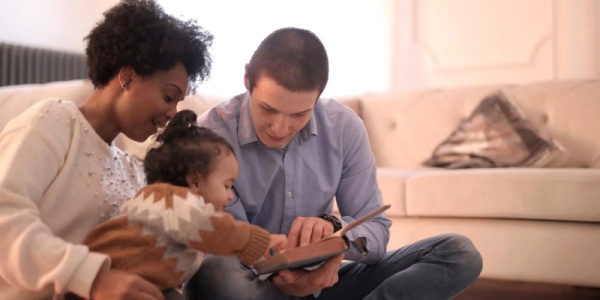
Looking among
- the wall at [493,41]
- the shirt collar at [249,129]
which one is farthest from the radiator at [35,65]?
the shirt collar at [249,129]

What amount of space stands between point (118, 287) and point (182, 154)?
0.81ft

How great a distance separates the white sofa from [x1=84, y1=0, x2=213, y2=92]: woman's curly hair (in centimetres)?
104

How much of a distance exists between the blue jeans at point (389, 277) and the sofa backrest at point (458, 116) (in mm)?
1267

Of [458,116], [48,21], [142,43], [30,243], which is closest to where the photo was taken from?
[30,243]

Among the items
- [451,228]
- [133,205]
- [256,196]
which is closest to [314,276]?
[256,196]

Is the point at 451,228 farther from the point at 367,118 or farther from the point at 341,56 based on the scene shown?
the point at 341,56

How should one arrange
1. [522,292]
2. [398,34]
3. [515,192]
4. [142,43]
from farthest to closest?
[398,34] < [522,292] < [515,192] < [142,43]

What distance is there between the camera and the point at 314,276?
1247 mm

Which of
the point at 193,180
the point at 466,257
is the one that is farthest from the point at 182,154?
the point at 466,257

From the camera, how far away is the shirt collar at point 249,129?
142cm

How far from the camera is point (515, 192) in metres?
2.15

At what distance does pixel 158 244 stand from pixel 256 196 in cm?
42

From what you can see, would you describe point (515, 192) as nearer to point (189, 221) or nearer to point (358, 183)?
point (358, 183)

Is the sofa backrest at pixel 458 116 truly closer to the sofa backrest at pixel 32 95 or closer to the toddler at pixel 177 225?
the sofa backrest at pixel 32 95
